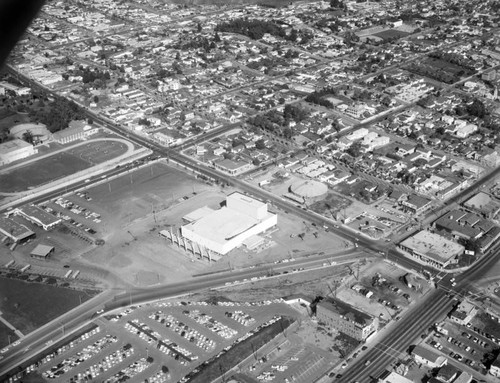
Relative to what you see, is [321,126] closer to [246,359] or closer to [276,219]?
[276,219]

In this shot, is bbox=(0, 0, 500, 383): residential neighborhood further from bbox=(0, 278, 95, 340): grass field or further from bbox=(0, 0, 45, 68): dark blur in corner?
bbox=(0, 0, 45, 68): dark blur in corner

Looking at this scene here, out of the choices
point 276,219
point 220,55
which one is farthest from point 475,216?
point 220,55

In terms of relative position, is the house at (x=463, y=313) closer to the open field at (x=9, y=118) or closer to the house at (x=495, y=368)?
the house at (x=495, y=368)

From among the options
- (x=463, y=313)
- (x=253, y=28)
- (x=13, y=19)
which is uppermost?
(x=13, y=19)

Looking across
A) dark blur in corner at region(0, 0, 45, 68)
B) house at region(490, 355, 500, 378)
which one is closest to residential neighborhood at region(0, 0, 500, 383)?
house at region(490, 355, 500, 378)

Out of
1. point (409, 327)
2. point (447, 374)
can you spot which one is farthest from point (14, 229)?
point (447, 374)

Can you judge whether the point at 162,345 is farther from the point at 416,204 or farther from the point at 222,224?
the point at 416,204

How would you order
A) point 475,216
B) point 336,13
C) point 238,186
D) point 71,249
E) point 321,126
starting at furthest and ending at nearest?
point 336,13 < point 321,126 < point 238,186 < point 475,216 < point 71,249
